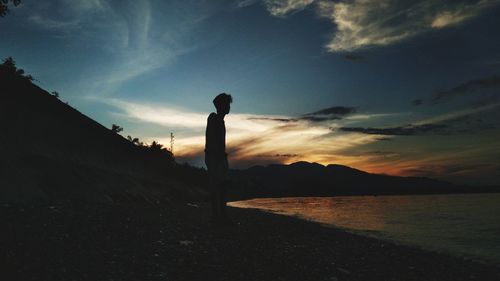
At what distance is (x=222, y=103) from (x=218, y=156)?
5.17 ft

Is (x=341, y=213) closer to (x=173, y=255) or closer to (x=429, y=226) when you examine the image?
(x=429, y=226)

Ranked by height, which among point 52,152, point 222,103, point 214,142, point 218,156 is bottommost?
point 218,156

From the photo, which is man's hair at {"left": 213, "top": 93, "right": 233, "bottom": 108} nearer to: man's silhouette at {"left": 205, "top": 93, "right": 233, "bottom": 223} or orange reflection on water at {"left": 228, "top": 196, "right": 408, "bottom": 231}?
man's silhouette at {"left": 205, "top": 93, "right": 233, "bottom": 223}

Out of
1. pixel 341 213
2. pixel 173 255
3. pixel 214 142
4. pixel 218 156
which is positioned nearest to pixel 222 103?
pixel 214 142

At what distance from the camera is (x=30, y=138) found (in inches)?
654

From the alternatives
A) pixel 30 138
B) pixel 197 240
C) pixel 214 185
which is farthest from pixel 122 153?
pixel 197 240

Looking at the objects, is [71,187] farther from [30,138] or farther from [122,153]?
[122,153]

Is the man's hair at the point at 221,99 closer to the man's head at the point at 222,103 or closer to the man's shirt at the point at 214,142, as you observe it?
the man's head at the point at 222,103

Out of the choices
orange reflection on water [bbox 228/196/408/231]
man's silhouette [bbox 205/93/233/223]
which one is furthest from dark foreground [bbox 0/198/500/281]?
orange reflection on water [bbox 228/196/408/231]

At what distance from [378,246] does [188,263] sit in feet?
23.7

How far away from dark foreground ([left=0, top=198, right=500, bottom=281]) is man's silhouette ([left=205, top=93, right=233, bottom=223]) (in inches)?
25.4

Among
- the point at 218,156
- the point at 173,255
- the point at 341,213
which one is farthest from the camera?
the point at 341,213

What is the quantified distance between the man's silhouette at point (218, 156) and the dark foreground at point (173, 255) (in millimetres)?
646

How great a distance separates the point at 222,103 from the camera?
11094 millimetres
